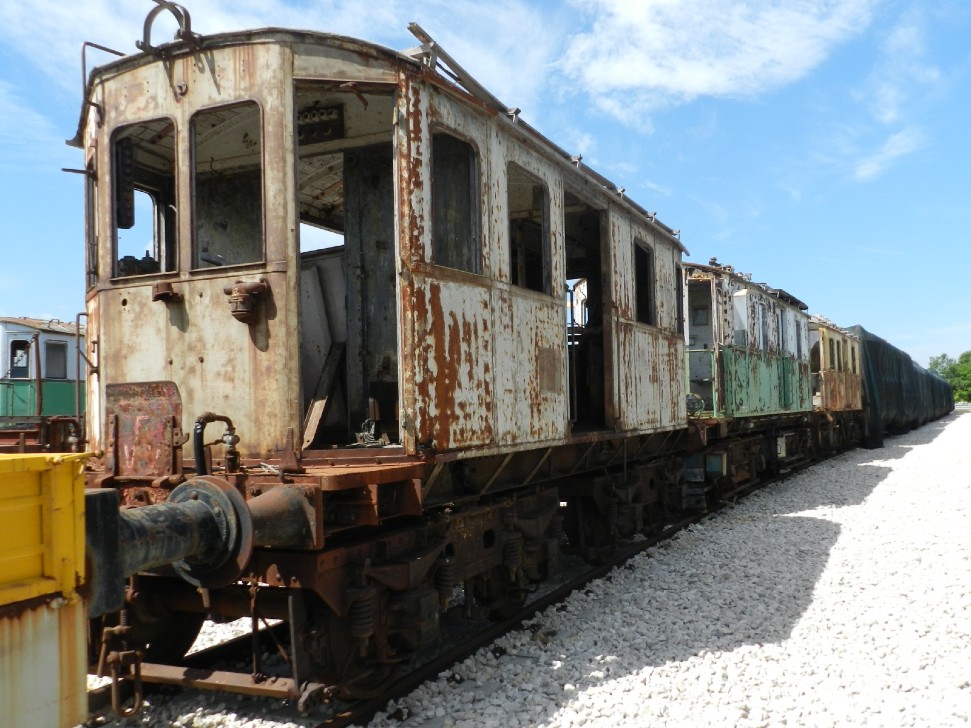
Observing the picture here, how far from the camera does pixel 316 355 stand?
220 inches

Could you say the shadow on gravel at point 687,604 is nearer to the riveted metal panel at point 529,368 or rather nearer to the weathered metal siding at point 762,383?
the riveted metal panel at point 529,368

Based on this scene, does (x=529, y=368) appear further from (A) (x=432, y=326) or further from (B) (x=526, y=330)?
(A) (x=432, y=326)

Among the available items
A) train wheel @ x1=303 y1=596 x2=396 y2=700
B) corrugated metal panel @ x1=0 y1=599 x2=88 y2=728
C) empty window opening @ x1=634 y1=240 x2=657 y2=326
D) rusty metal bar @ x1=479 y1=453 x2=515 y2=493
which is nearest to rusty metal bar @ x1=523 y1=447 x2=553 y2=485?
rusty metal bar @ x1=479 y1=453 x2=515 y2=493

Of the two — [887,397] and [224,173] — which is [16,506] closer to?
[224,173]

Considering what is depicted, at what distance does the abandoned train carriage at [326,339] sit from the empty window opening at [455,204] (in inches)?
0.6

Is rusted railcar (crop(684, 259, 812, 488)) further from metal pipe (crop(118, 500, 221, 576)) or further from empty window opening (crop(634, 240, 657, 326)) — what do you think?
metal pipe (crop(118, 500, 221, 576))

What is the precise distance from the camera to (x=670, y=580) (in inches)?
287

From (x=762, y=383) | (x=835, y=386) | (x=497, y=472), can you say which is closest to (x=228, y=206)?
(x=497, y=472)

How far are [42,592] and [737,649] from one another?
4505 mm

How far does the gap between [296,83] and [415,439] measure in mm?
2120

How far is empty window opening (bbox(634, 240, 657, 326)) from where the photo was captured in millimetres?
8766

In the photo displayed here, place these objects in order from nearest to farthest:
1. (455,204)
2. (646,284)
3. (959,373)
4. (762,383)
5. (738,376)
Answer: (455,204)
(646,284)
(738,376)
(762,383)
(959,373)

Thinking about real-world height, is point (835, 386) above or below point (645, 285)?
below

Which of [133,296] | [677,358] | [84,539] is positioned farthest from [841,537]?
[84,539]
